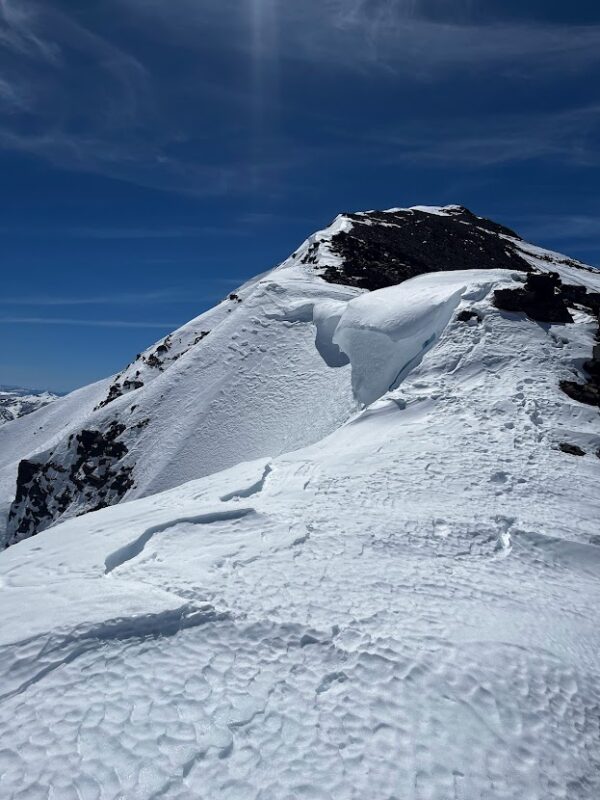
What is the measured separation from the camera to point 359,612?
22.3 ft

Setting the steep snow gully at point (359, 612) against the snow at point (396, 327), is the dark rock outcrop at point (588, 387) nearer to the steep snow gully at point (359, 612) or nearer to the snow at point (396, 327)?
the steep snow gully at point (359, 612)

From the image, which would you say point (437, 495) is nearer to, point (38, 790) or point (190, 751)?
point (190, 751)

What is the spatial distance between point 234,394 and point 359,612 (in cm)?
2166

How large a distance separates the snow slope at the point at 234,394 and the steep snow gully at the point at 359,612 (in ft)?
17.8

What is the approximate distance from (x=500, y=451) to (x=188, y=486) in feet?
28.2

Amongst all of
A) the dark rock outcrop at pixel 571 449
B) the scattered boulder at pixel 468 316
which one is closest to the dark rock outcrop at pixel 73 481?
the scattered boulder at pixel 468 316

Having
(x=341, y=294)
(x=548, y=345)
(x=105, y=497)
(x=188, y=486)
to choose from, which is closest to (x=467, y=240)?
(x=341, y=294)

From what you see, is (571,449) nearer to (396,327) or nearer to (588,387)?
(588,387)

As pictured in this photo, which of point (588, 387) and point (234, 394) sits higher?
point (234, 394)

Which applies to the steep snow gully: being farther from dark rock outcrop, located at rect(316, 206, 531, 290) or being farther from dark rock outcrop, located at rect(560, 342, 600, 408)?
dark rock outcrop, located at rect(316, 206, 531, 290)

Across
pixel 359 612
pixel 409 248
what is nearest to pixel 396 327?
pixel 359 612

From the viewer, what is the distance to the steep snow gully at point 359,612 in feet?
15.6

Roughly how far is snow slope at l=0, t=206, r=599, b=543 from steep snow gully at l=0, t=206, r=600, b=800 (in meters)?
5.42

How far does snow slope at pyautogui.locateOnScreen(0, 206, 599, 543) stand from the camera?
2345 centimetres
